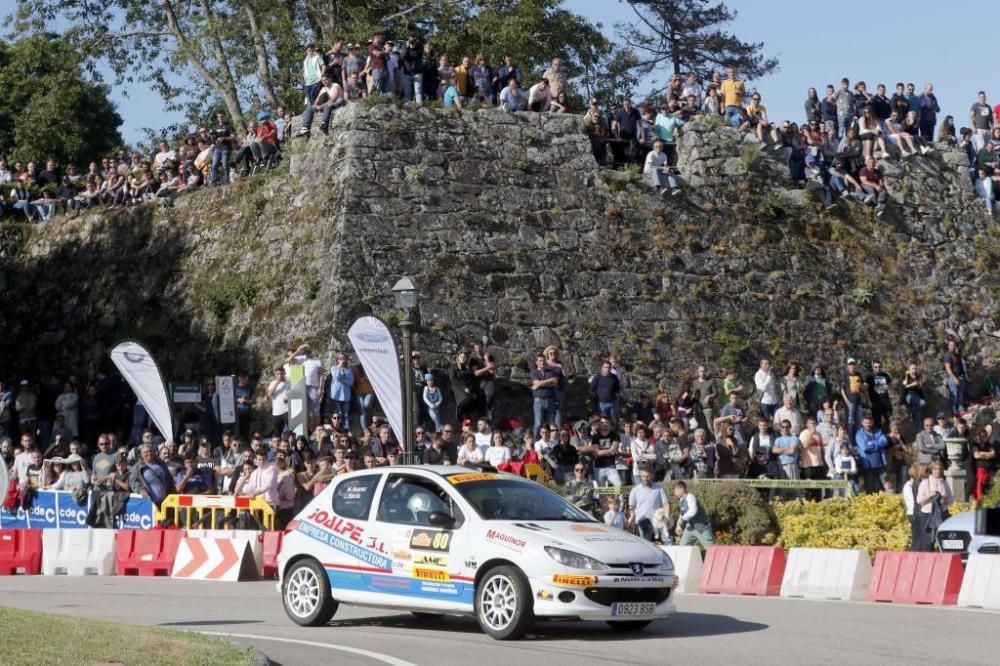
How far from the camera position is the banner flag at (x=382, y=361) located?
2406 cm

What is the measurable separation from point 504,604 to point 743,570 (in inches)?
195

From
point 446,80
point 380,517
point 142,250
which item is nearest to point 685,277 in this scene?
point 446,80

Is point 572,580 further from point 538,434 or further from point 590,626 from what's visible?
point 538,434

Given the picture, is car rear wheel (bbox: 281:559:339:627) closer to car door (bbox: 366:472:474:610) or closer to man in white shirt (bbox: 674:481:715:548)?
car door (bbox: 366:472:474:610)

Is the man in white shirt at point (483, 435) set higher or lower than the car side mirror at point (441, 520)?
higher

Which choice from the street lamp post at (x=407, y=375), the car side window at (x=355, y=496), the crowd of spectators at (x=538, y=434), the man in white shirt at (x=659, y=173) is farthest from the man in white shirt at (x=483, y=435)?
the car side window at (x=355, y=496)

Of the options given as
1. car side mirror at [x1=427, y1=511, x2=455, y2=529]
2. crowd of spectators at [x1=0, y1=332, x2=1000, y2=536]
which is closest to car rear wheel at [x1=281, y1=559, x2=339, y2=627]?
car side mirror at [x1=427, y1=511, x2=455, y2=529]

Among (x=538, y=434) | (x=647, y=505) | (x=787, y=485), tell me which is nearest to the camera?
(x=647, y=505)

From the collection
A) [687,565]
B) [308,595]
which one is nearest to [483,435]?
[687,565]

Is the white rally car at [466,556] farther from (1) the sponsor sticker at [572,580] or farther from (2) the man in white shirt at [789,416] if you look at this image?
(2) the man in white shirt at [789,416]

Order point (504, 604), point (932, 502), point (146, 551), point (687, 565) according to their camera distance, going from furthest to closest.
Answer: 1. point (146, 551)
2. point (932, 502)
3. point (687, 565)
4. point (504, 604)

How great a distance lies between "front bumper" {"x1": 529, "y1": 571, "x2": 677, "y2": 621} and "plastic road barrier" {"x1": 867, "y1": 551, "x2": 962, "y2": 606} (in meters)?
3.66

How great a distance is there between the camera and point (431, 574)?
13969mm

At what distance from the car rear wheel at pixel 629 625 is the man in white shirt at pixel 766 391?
1470 cm
